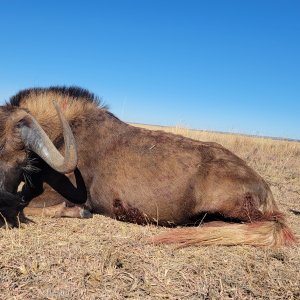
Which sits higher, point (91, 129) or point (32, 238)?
point (91, 129)

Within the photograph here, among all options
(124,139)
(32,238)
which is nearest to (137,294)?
(32,238)

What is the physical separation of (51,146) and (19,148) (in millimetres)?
388

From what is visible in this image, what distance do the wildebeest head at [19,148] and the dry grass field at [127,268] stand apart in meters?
0.63

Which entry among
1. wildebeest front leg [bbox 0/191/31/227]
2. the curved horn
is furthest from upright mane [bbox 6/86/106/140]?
wildebeest front leg [bbox 0/191/31/227]

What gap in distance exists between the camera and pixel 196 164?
4805 mm

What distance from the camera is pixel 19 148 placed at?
4.53 metres

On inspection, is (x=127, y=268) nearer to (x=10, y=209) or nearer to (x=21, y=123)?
(x=10, y=209)

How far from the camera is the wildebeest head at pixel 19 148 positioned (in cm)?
439

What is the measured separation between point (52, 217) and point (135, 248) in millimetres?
1557

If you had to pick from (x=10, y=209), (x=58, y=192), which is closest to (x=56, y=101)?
(x=58, y=192)

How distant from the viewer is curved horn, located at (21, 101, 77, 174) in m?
4.20

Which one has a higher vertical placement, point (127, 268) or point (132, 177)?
point (132, 177)

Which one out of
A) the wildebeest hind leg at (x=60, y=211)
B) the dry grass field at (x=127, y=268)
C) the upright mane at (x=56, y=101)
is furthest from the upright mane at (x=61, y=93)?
the dry grass field at (x=127, y=268)

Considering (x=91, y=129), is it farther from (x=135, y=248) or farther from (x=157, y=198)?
(x=135, y=248)
